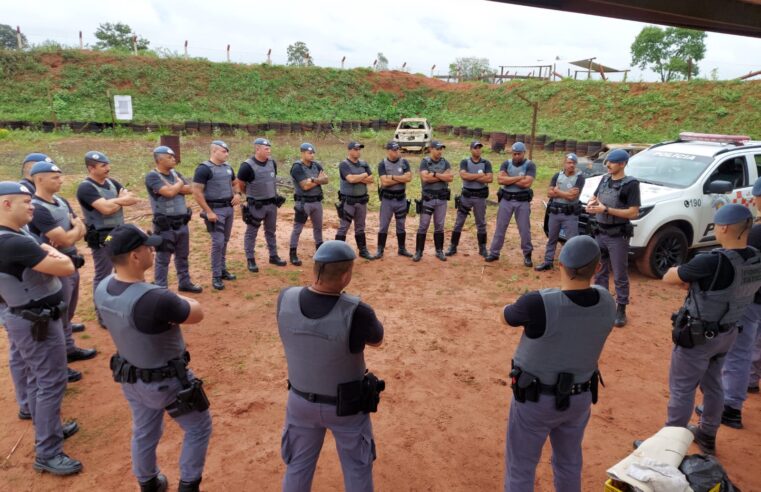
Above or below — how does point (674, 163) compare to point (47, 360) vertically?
above

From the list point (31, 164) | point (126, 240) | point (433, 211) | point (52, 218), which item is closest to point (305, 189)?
point (433, 211)

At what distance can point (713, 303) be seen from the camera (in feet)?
11.3

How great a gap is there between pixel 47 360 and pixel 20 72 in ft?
90.6

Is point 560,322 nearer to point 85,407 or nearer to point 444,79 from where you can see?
point 85,407

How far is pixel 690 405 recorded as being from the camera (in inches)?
141

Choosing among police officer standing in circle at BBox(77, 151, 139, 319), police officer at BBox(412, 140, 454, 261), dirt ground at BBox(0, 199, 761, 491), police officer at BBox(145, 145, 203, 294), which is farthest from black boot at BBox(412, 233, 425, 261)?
police officer standing in circle at BBox(77, 151, 139, 319)

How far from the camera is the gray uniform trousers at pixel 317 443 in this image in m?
2.65

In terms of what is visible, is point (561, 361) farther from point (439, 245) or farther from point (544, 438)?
point (439, 245)

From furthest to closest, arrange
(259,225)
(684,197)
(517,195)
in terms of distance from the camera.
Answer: (517,195) < (259,225) < (684,197)

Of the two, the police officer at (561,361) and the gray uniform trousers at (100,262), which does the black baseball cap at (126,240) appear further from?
the gray uniform trousers at (100,262)

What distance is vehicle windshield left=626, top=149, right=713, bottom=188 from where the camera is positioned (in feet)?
24.0

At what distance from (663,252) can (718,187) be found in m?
1.15

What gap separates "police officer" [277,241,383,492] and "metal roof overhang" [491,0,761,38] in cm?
186

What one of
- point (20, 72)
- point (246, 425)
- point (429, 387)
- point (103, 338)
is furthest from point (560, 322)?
point (20, 72)
